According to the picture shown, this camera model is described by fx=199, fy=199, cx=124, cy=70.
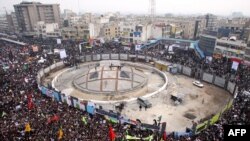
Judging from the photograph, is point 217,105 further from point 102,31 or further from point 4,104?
point 102,31

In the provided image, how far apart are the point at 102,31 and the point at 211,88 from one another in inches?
1752

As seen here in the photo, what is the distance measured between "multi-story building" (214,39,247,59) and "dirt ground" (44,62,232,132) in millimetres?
13007

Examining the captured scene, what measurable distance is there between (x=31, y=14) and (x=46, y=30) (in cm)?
1416

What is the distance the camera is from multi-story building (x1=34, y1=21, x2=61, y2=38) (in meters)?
73.4

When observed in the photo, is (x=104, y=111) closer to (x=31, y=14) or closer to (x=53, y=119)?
(x=53, y=119)

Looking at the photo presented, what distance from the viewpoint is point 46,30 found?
245ft

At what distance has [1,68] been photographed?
39.4 meters

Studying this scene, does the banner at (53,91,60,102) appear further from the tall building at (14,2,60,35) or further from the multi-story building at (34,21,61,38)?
the tall building at (14,2,60,35)

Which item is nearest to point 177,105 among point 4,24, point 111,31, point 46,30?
point 111,31

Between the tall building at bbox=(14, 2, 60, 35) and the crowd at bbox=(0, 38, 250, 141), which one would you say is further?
the tall building at bbox=(14, 2, 60, 35)

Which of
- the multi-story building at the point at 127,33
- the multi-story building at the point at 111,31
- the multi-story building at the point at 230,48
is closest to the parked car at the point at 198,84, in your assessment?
the multi-story building at the point at 230,48

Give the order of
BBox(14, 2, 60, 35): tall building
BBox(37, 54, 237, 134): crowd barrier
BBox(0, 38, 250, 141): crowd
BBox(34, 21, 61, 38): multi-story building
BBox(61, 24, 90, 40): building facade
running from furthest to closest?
BBox(14, 2, 60, 35): tall building, BBox(34, 21, 61, 38): multi-story building, BBox(61, 24, 90, 40): building facade, BBox(37, 54, 237, 134): crowd barrier, BBox(0, 38, 250, 141): crowd

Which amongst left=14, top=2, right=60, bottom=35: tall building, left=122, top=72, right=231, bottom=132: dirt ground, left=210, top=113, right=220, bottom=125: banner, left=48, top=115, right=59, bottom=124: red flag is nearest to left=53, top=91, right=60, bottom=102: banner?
left=48, top=115, right=59, bottom=124: red flag

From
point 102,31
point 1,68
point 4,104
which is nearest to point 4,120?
point 4,104
